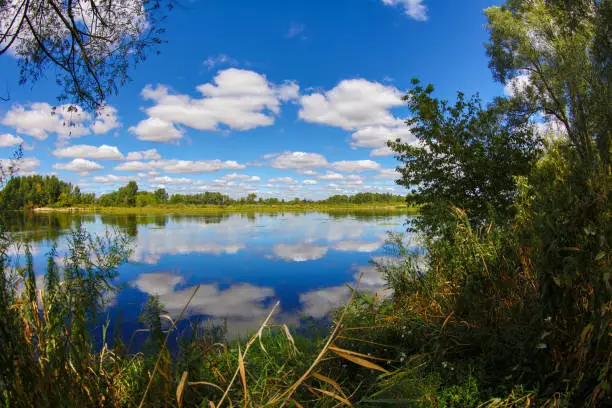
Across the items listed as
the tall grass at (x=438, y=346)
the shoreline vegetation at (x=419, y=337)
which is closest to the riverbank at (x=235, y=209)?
the shoreline vegetation at (x=419, y=337)

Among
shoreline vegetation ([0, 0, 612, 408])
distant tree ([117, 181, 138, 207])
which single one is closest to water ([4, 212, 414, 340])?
shoreline vegetation ([0, 0, 612, 408])

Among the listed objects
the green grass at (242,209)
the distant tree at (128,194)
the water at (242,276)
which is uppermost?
the distant tree at (128,194)

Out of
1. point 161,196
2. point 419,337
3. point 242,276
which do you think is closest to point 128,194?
point 161,196

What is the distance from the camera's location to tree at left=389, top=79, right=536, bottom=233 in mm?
7246

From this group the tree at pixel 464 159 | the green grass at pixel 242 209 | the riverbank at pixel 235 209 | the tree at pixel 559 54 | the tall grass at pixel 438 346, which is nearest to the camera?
the tall grass at pixel 438 346

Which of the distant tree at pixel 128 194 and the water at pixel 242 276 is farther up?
the distant tree at pixel 128 194

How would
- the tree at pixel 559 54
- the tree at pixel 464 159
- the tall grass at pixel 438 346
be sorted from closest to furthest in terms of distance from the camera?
the tall grass at pixel 438 346 < the tree at pixel 464 159 < the tree at pixel 559 54

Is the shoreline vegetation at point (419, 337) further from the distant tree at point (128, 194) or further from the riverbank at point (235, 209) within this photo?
the distant tree at point (128, 194)

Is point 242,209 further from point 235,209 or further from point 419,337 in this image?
point 419,337

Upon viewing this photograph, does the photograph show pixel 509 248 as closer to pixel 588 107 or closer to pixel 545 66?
pixel 588 107

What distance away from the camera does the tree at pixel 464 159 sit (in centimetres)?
725

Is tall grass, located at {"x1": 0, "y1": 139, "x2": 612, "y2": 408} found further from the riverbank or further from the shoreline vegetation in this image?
the riverbank

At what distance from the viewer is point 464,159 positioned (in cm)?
744

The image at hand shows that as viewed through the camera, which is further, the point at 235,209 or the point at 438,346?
the point at 235,209
